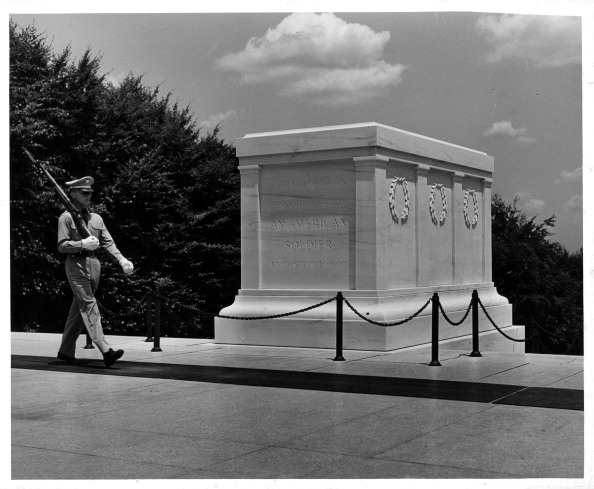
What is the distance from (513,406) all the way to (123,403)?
313 centimetres

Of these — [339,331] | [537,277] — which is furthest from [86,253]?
[537,277]

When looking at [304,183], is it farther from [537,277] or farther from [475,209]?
[537,277]

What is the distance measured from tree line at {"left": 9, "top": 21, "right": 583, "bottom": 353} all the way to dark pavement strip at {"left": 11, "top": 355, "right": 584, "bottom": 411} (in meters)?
8.47

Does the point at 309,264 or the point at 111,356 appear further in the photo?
the point at 309,264

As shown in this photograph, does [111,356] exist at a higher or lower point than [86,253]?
lower

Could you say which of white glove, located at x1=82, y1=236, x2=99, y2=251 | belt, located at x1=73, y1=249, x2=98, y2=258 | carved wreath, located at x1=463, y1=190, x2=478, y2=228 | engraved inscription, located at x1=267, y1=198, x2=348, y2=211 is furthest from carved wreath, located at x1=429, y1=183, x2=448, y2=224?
white glove, located at x1=82, y1=236, x2=99, y2=251

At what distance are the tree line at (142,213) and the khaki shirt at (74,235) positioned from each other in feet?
26.5

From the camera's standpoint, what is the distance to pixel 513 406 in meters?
6.85

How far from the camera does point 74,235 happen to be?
917 centimetres

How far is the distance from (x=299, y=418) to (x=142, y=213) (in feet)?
62.5

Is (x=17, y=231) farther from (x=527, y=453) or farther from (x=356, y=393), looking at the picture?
(x=527, y=453)

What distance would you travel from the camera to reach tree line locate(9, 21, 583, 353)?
18562 mm

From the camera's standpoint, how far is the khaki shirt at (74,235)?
9.05m
